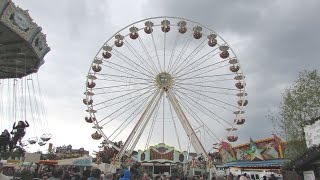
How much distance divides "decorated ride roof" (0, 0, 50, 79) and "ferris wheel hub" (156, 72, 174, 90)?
34.3ft

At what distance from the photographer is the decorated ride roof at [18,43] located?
54.3 feet

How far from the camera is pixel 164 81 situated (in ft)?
98.8

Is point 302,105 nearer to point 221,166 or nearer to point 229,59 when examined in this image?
point 229,59

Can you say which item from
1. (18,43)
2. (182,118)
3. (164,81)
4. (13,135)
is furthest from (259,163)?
(18,43)

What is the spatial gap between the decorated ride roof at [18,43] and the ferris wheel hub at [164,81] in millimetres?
10458

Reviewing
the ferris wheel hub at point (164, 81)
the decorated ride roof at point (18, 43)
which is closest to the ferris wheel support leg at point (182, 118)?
the ferris wheel hub at point (164, 81)

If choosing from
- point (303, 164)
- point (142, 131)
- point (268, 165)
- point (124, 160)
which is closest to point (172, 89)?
point (142, 131)

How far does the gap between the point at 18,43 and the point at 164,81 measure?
13453 millimetres

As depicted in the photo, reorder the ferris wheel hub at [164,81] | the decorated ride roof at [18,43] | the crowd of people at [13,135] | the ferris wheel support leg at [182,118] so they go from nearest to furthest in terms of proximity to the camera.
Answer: the decorated ride roof at [18,43] < the crowd of people at [13,135] < the ferris wheel support leg at [182,118] < the ferris wheel hub at [164,81]

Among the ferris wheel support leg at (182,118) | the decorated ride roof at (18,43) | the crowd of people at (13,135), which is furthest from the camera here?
the ferris wheel support leg at (182,118)

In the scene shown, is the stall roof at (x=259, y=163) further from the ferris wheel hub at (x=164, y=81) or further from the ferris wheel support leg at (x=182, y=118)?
the ferris wheel hub at (x=164, y=81)

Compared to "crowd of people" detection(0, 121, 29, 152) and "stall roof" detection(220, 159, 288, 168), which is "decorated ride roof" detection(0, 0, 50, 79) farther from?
"stall roof" detection(220, 159, 288, 168)

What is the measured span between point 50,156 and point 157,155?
104ft

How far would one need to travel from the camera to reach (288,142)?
2231 cm
